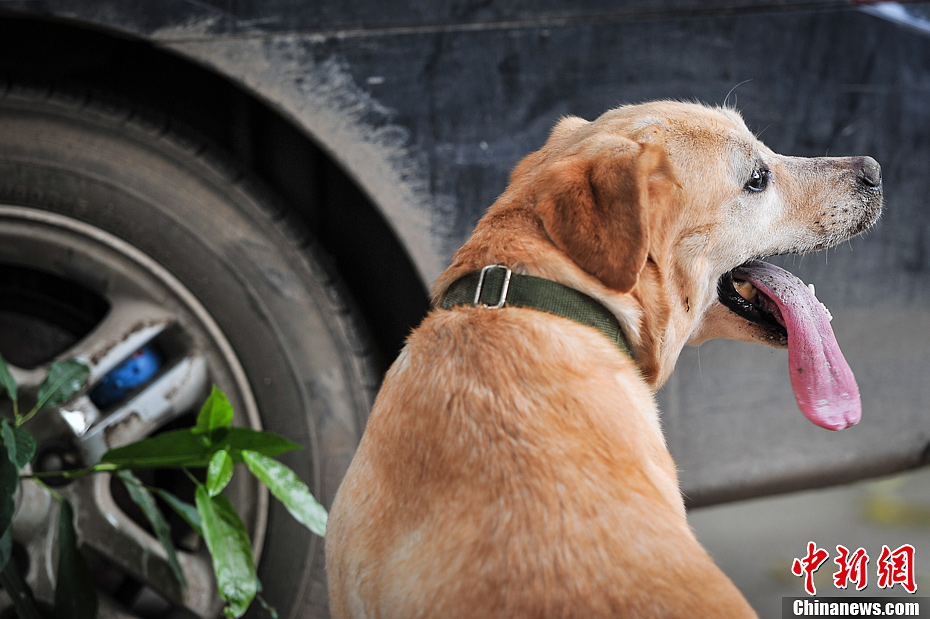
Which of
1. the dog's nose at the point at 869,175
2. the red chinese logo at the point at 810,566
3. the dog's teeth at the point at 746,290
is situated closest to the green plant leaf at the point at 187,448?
the dog's teeth at the point at 746,290

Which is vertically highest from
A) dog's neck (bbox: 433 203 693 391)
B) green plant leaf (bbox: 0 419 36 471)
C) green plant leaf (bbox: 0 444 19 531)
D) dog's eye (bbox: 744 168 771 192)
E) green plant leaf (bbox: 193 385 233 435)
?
dog's eye (bbox: 744 168 771 192)

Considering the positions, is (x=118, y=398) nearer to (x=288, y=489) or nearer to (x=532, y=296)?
(x=288, y=489)

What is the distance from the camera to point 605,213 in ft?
5.19

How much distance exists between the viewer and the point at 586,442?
142 centimetres

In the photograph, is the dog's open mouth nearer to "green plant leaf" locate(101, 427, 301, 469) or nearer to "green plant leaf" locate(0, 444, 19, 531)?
"green plant leaf" locate(101, 427, 301, 469)

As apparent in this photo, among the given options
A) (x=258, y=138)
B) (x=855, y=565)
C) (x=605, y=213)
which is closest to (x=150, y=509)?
(x=258, y=138)

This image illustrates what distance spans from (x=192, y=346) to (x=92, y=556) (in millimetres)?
670

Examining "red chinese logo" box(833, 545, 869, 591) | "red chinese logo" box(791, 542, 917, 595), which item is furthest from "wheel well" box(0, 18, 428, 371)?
"red chinese logo" box(833, 545, 869, 591)

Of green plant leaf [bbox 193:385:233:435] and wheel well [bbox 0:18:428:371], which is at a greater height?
wheel well [bbox 0:18:428:371]

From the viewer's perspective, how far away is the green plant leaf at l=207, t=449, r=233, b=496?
192 centimetres

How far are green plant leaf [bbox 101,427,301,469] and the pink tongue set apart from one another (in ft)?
4.06

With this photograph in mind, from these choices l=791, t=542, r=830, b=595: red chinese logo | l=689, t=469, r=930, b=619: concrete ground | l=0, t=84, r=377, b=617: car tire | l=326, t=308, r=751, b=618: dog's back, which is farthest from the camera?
l=689, t=469, r=930, b=619: concrete ground

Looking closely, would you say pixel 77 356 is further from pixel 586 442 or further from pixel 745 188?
pixel 745 188

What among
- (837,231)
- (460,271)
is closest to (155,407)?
(460,271)
